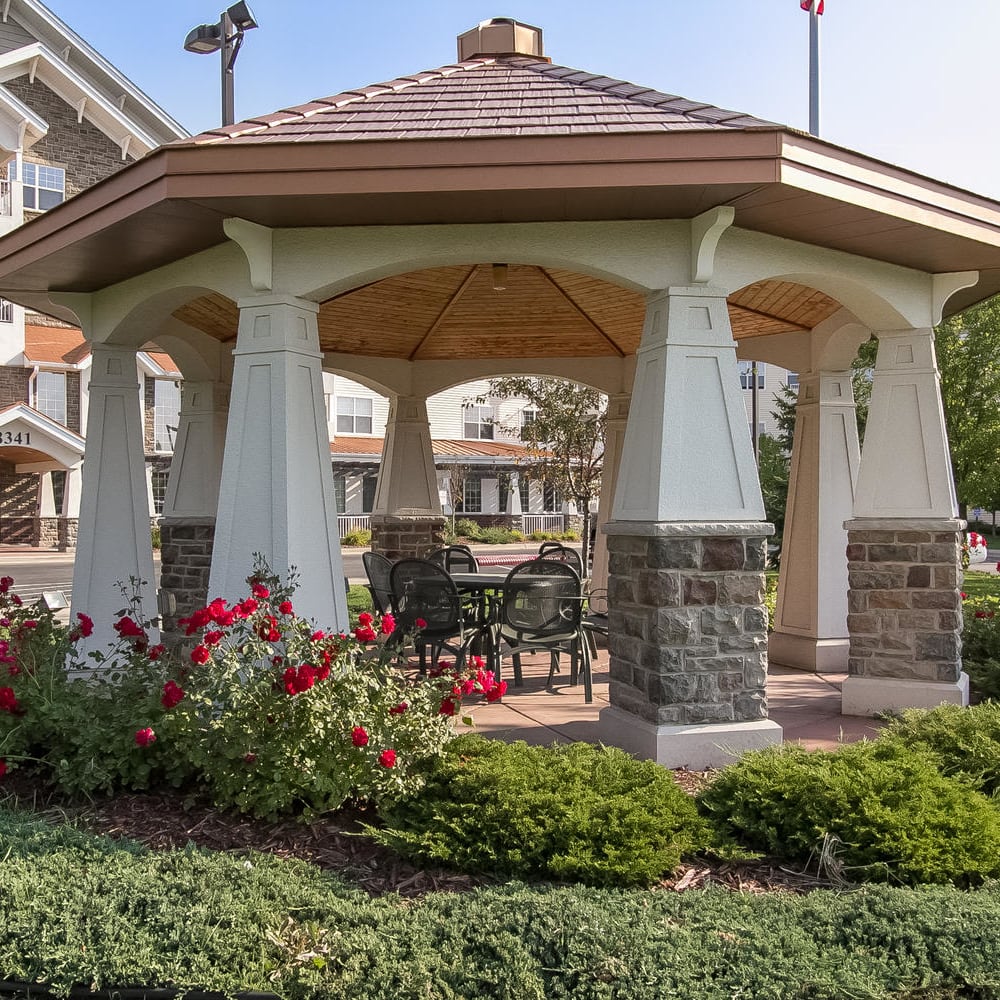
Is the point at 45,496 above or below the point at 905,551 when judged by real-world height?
above

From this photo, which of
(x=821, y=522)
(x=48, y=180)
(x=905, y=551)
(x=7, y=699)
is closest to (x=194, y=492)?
(x=7, y=699)

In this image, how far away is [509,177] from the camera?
4.88 meters

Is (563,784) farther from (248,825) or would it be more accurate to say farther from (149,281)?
(149,281)

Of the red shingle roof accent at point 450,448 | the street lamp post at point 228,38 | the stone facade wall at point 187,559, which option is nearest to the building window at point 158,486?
the red shingle roof accent at point 450,448

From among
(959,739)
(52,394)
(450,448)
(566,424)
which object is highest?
(52,394)

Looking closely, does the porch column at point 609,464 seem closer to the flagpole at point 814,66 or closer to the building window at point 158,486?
the flagpole at point 814,66

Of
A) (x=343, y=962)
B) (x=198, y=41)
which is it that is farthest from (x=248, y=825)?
(x=198, y=41)

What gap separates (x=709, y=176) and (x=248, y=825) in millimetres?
3761

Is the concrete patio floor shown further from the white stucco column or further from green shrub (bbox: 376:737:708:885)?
the white stucco column

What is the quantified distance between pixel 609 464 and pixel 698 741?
5.17m

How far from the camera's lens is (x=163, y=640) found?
30.5ft

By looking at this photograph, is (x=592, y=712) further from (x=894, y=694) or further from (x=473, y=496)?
(x=473, y=496)

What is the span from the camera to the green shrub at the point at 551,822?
3707mm

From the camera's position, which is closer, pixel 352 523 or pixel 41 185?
pixel 41 185
